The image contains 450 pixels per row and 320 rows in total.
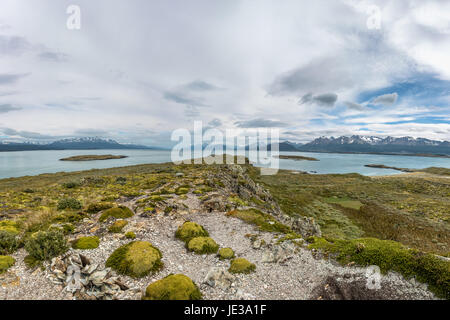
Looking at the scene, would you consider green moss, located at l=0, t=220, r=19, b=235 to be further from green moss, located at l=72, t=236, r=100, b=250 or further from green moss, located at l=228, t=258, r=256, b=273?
green moss, located at l=228, t=258, r=256, b=273

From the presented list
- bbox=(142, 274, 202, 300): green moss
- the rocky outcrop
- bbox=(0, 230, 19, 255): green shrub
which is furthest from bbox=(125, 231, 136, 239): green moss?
bbox=(142, 274, 202, 300): green moss

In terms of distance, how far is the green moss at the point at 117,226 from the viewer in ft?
45.9

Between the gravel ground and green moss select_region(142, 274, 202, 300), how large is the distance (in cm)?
58

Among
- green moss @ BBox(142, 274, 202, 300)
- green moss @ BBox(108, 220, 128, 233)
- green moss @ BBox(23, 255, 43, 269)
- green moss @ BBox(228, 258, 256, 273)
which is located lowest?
green moss @ BBox(228, 258, 256, 273)

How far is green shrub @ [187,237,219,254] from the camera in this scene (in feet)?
41.3

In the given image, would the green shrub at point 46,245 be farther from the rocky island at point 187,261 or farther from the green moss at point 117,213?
the green moss at point 117,213

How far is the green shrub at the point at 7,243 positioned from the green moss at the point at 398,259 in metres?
17.6

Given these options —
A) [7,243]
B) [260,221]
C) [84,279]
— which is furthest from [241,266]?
[7,243]

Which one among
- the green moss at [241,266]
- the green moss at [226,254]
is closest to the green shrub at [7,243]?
the green moss at [226,254]

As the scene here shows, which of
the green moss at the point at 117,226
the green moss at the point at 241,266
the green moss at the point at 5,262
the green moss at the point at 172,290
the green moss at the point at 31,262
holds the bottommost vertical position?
the green moss at the point at 241,266
